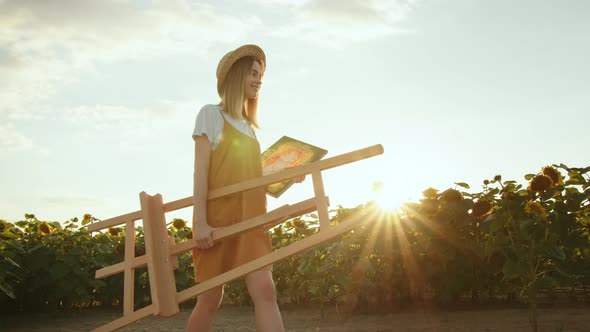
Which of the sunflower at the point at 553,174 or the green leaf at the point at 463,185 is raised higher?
the green leaf at the point at 463,185

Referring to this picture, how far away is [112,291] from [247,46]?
15.0ft

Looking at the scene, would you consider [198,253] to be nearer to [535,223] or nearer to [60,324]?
[535,223]

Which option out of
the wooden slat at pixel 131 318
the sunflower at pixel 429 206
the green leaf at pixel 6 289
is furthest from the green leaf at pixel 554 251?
the green leaf at pixel 6 289

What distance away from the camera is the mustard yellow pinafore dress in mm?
2744

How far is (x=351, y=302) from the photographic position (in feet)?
15.6

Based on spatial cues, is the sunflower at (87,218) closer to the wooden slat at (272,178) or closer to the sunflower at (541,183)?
the wooden slat at (272,178)

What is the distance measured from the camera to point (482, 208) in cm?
430

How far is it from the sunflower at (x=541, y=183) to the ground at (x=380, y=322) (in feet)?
3.06

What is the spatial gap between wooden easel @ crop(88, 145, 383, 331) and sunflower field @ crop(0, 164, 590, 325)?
1.86 m

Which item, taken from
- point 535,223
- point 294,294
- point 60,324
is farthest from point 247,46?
point 60,324

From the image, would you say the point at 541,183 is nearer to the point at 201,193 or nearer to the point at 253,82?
the point at 253,82

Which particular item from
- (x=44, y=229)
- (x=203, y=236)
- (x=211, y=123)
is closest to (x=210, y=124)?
(x=211, y=123)

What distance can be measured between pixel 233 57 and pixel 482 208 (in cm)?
232

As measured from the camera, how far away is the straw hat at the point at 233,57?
Result: 2930 mm
